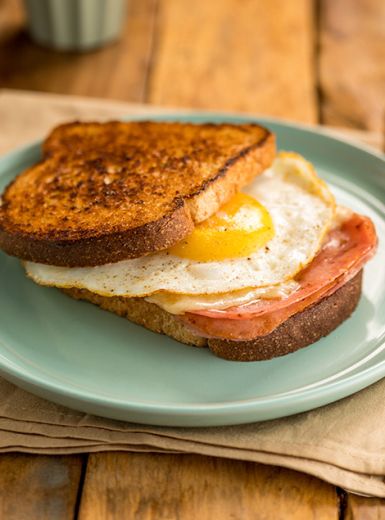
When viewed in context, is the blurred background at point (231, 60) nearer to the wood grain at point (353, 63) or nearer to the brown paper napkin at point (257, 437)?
the wood grain at point (353, 63)

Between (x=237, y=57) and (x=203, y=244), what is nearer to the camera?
(x=203, y=244)

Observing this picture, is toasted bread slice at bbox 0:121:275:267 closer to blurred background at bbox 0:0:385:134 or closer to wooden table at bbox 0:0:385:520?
wooden table at bbox 0:0:385:520

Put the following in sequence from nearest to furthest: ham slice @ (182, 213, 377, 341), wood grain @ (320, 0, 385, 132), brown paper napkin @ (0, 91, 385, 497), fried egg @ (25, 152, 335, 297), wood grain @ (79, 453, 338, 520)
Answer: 1. wood grain @ (79, 453, 338, 520)
2. brown paper napkin @ (0, 91, 385, 497)
3. ham slice @ (182, 213, 377, 341)
4. fried egg @ (25, 152, 335, 297)
5. wood grain @ (320, 0, 385, 132)

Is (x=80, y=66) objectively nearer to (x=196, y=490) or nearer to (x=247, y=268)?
(x=247, y=268)

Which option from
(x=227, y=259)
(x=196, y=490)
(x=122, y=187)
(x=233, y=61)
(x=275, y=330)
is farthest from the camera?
(x=233, y=61)

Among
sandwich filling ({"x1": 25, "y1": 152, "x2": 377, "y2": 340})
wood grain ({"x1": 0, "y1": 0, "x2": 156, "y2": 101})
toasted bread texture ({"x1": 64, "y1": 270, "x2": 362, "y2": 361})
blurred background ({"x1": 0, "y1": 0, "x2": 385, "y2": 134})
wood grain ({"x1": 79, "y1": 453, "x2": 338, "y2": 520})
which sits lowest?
wood grain ({"x1": 0, "y1": 0, "x2": 156, "y2": 101})

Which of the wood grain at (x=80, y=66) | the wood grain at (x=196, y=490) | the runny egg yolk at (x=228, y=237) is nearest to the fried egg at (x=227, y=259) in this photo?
the runny egg yolk at (x=228, y=237)

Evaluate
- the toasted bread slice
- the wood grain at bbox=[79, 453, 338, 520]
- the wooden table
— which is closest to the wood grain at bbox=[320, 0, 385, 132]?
the wooden table

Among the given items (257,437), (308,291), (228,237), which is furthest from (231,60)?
(257,437)
